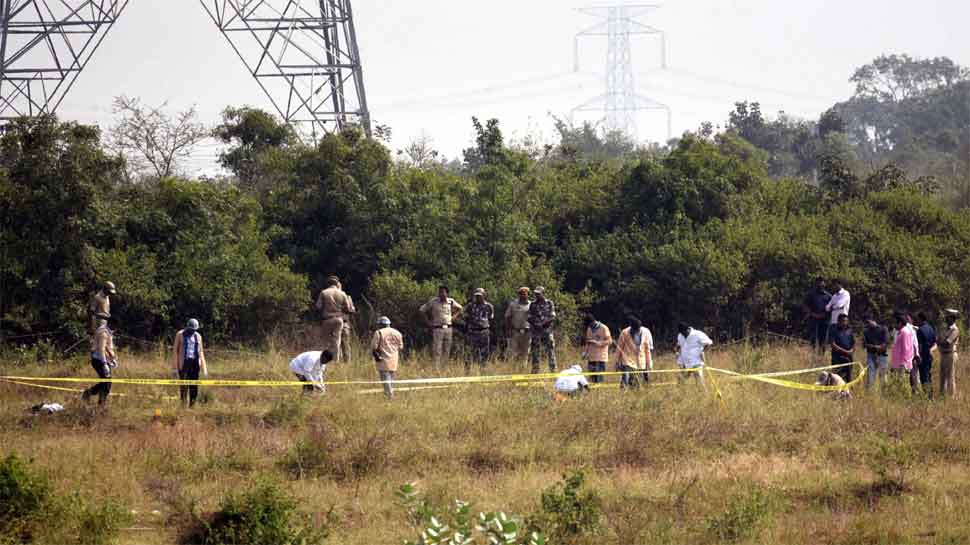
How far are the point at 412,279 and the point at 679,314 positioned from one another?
5.34 m

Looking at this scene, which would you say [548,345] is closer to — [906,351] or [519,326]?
[519,326]

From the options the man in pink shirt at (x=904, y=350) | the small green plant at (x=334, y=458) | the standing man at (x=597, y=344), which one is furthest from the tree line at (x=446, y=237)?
the small green plant at (x=334, y=458)

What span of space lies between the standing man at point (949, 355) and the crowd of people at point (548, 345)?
14 millimetres

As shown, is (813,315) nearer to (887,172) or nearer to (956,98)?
(887,172)

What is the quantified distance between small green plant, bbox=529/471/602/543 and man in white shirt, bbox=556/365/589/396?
17.7 ft

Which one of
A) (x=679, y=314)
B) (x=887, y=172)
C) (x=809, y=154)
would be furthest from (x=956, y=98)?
(x=679, y=314)

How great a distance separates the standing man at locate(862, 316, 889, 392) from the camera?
18.1 meters

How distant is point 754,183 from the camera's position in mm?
27312

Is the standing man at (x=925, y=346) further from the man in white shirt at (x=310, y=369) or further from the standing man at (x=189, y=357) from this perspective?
the standing man at (x=189, y=357)

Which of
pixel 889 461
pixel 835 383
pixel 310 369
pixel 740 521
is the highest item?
pixel 310 369

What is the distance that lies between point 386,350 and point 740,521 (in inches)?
269

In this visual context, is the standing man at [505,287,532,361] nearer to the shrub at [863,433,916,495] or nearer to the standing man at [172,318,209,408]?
the standing man at [172,318,209,408]

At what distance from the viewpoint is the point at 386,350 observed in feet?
56.9

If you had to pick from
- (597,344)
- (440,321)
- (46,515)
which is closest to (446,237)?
(440,321)
